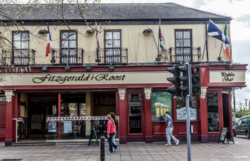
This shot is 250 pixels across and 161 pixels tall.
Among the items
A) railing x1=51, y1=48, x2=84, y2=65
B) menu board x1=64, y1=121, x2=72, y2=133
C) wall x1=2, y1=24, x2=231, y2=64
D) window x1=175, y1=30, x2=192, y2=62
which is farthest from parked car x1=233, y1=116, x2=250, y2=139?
railing x1=51, y1=48, x2=84, y2=65

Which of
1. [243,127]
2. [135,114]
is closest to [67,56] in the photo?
[135,114]

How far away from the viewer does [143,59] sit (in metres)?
15.9

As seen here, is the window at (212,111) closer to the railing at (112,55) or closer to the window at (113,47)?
the railing at (112,55)

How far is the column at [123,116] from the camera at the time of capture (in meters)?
15.1

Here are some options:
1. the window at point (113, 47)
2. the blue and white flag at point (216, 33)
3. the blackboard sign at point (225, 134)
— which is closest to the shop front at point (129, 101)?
the blackboard sign at point (225, 134)

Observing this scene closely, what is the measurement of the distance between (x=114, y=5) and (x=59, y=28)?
4.32 meters

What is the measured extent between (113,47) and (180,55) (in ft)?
13.0

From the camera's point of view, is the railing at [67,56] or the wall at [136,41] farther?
the wall at [136,41]

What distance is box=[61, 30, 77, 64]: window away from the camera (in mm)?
15812

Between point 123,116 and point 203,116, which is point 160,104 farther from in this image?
point 203,116

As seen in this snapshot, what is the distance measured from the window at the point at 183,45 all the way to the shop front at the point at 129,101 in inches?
49.6

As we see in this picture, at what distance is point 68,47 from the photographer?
1596cm

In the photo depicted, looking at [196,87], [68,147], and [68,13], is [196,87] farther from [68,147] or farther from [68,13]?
[68,13]

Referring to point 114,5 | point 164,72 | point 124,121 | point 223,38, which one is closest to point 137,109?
point 124,121
